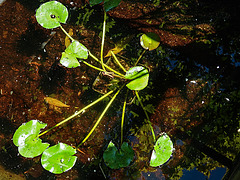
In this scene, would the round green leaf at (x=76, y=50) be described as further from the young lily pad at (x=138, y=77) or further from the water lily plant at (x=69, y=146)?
the young lily pad at (x=138, y=77)

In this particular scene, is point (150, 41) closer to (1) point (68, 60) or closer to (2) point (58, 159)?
(1) point (68, 60)

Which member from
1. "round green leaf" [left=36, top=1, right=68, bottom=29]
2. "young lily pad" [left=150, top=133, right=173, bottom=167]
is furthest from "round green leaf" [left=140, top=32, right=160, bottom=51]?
"young lily pad" [left=150, top=133, right=173, bottom=167]

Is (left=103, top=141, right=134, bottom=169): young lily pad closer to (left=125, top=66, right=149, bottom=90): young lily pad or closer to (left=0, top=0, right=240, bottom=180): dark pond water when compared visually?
(left=0, top=0, right=240, bottom=180): dark pond water

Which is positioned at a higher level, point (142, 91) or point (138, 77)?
point (138, 77)

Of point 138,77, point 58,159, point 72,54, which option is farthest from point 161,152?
point 72,54

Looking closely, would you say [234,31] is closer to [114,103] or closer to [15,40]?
[114,103]
